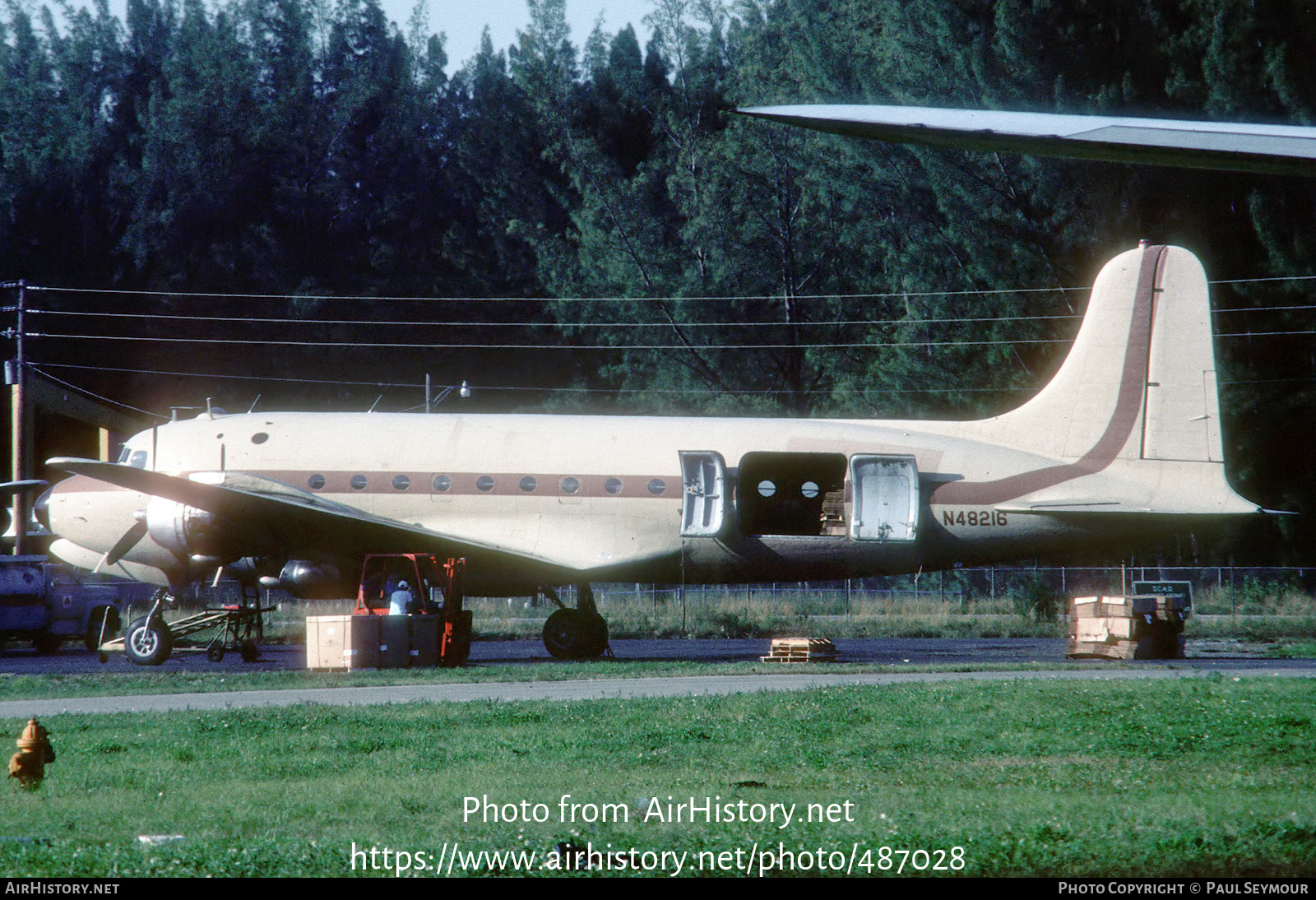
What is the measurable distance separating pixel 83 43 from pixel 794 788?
227 ft

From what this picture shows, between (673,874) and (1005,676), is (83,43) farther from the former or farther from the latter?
(673,874)

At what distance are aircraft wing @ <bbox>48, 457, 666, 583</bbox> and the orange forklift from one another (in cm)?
35

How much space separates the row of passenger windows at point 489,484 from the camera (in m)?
22.7

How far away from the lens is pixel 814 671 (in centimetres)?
1975

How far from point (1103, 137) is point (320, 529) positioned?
18432 mm

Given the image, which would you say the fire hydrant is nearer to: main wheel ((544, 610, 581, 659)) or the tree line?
main wheel ((544, 610, 581, 659))

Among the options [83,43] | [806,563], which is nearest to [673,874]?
[806,563]

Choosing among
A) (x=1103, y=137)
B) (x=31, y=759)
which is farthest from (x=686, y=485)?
(x=1103, y=137)

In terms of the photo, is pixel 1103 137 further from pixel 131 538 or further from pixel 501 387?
pixel 501 387

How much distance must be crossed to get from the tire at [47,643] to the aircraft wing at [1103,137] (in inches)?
1085

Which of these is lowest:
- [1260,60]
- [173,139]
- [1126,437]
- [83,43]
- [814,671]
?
[814,671]

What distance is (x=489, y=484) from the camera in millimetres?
22953

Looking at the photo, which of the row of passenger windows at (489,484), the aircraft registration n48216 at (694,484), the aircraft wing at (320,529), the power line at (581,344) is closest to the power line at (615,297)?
the power line at (581,344)

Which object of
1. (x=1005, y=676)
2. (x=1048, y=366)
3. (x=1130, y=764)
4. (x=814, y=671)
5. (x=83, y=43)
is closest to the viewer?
(x=1130, y=764)
